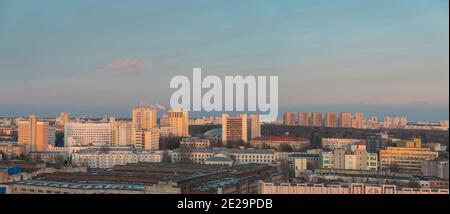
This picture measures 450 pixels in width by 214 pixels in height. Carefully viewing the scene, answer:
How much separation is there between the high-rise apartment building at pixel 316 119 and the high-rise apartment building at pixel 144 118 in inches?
107

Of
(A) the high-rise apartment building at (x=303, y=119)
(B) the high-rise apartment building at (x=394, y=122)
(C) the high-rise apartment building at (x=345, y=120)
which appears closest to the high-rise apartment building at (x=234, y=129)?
(A) the high-rise apartment building at (x=303, y=119)

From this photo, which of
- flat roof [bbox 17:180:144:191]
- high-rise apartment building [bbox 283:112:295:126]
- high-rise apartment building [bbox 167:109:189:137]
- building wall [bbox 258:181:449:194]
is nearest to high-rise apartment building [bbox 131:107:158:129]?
high-rise apartment building [bbox 167:109:189:137]

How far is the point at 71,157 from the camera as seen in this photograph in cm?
Answer: 760

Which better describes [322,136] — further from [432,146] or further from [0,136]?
[0,136]

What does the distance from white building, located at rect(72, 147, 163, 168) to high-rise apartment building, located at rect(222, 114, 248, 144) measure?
5.94 ft


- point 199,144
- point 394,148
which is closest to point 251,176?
point 394,148

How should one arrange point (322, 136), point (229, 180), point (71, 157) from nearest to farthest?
point (229, 180) → point (71, 157) → point (322, 136)

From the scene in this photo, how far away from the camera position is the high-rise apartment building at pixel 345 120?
27.5 feet

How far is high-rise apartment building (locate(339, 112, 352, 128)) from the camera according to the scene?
838 cm

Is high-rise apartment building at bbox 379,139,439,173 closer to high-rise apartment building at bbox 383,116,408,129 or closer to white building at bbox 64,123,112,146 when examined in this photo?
high-rise apartment building at bbox 383,116,408,129

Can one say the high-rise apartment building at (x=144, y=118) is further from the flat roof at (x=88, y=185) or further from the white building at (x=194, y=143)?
the flat roof at (x=88, y=185)

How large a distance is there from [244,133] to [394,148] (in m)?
3.09

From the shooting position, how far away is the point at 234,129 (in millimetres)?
9383
